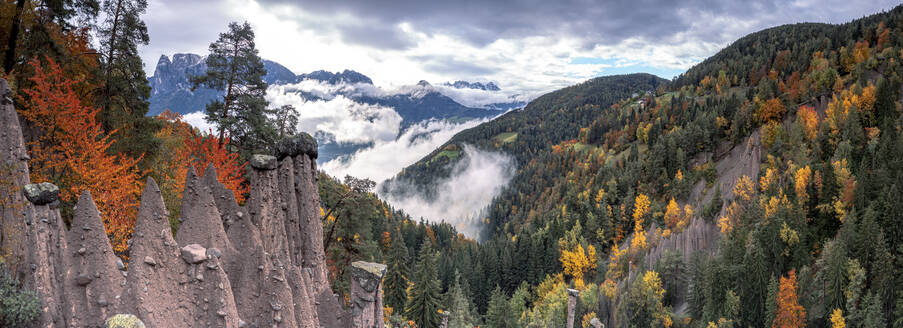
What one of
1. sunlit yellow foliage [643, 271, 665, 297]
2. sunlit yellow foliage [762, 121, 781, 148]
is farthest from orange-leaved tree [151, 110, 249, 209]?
sunlit yellow foliage [762, 121, 781, 148]

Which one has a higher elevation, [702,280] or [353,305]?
[353,305]

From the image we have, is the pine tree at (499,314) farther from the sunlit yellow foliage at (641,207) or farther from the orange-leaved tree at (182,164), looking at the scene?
the sunlit yellow foliage at (641,207)

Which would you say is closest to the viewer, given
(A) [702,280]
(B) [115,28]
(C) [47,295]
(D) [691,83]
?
(C) [47,295]

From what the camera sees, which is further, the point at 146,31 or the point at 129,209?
the point at 146,31

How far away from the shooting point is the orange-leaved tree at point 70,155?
16672 mm

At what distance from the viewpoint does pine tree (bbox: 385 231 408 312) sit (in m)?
49.1

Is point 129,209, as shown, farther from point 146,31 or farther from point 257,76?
point 257,76

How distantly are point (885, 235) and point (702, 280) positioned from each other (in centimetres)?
2376

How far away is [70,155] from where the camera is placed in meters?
17.5

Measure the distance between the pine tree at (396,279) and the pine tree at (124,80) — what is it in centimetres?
3142

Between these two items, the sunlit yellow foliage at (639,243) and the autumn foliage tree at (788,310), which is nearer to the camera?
the autumn foliage tree at (788,310)

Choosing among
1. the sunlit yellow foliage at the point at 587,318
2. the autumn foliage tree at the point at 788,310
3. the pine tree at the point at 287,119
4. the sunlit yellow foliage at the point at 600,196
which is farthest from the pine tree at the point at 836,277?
the pine tree at the point at 287,119

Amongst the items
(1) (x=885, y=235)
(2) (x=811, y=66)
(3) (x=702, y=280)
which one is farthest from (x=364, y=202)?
(2) (x=811, y=66)

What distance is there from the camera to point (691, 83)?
7461 inches
